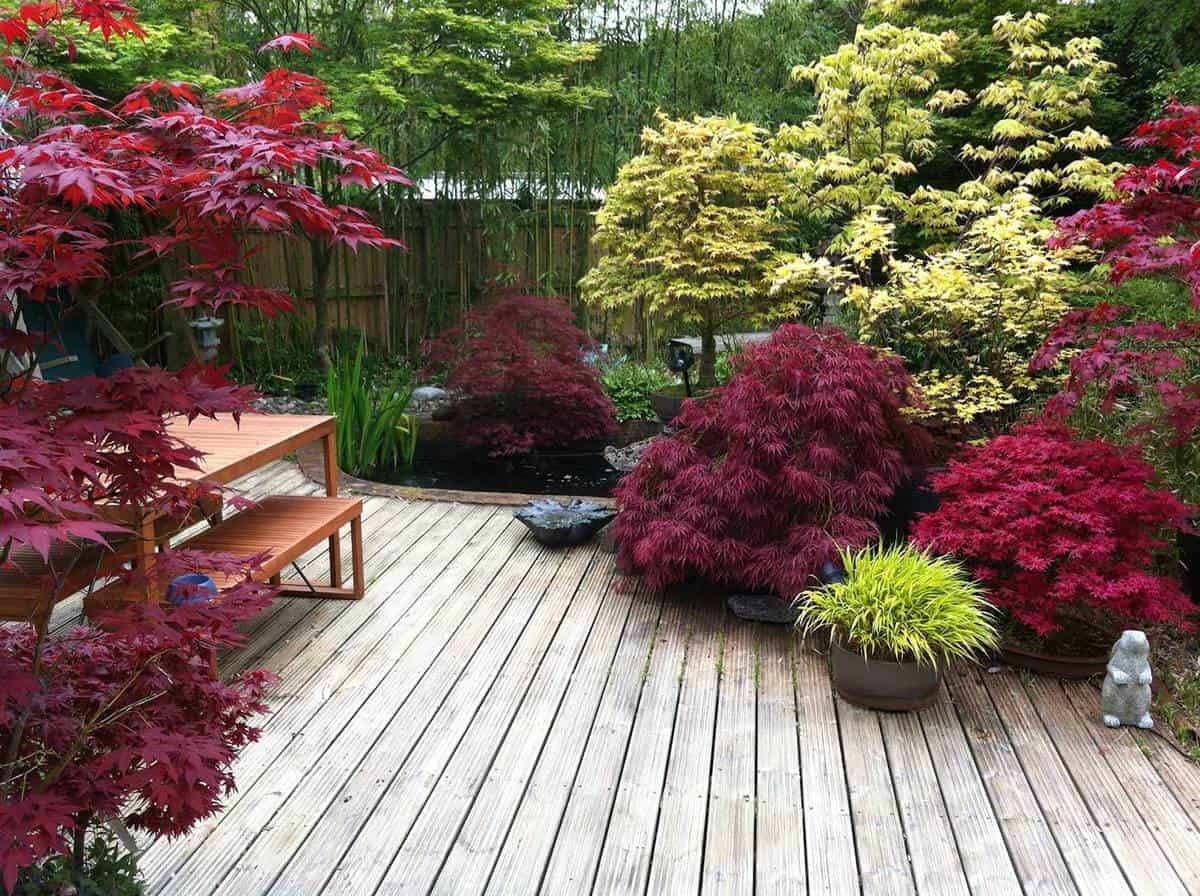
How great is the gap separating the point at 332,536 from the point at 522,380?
2.45 meters

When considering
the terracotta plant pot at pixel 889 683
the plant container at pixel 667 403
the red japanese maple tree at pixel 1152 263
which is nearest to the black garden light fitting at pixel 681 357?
the plant container at pixel 667 403

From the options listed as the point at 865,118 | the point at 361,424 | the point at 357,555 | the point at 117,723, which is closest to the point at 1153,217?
the point at 865,118

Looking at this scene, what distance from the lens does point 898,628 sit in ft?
8.86

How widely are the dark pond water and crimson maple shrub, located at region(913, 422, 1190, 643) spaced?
2560 mm

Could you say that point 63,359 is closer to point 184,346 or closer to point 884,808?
point 184,346

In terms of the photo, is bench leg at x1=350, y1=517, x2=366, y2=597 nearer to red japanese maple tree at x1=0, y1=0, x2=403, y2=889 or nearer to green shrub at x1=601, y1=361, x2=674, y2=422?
red japanese maple tree at x1=0, y1=0, x2=403, y2=889

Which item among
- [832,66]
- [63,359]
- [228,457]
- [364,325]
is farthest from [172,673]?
[364,325]

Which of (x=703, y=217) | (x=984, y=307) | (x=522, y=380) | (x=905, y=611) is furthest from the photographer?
(x=522, y=380)

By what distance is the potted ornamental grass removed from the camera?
2.69 metres

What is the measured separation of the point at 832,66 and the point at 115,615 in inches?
182

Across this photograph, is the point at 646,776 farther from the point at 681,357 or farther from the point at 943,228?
the point at 943,228

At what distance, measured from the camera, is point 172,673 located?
1714 mm

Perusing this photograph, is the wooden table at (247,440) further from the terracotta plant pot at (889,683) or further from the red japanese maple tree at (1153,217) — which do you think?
the red japanese maple tree at (1153,217)

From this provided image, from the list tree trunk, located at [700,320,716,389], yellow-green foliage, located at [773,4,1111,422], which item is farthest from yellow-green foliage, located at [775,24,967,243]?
tree trunk, located at [700,320,716,389]
